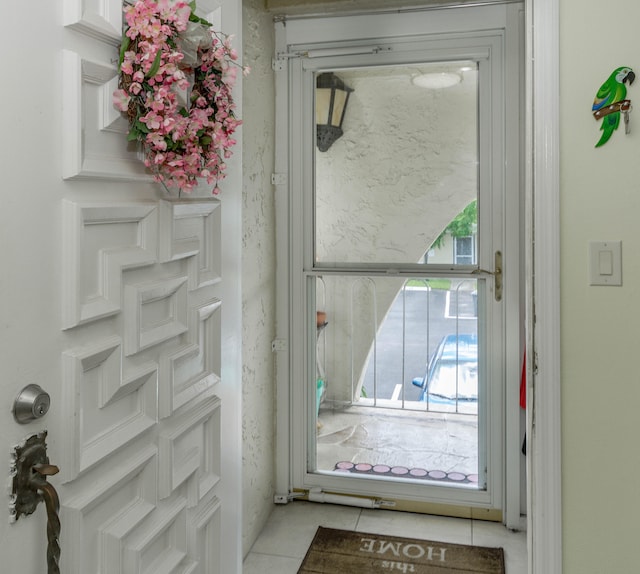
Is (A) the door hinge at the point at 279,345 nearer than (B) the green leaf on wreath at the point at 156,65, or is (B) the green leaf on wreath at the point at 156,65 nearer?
(B) the green leaf on wreath at the point at 156,65

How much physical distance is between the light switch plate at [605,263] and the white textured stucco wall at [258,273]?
1380 millimetres

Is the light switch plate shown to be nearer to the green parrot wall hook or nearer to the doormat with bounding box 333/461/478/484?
the green parrot wall hook

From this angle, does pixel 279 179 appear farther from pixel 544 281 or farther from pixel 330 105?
pixel 544 281

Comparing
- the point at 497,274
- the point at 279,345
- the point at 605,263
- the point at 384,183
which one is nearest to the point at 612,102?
the point at 605,263

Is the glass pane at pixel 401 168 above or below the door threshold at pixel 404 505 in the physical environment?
above

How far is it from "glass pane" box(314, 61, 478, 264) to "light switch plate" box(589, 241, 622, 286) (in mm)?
1232

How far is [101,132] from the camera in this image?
1172 millimetres

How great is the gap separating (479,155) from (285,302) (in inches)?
43.9

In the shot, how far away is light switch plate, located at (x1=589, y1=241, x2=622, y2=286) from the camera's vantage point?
1594 millimetres

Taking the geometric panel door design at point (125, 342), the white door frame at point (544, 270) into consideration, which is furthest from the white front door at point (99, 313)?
the white door frame at point (544, 270)

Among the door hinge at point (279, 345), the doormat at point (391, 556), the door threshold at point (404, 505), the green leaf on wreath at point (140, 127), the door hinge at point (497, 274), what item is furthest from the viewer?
the door hinge at point (279, 345)

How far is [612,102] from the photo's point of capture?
1569 millimetres

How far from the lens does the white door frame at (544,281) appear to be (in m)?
1.63

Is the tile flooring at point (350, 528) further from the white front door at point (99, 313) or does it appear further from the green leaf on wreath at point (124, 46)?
the green leaf on wreath at point (124, 46)
